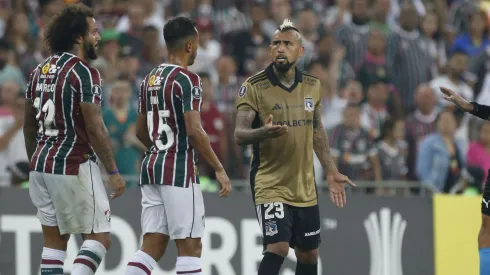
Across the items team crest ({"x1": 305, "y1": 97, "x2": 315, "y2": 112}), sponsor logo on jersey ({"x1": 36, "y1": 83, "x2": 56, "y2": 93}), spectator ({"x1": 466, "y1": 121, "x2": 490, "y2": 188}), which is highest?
sponsor logo on jersey ({"x1": 36, "y1": 83, "x2": 56, "y2": 93})

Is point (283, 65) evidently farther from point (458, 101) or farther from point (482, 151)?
point (482, 151)

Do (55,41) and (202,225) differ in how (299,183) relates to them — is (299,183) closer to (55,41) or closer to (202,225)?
(202,225)

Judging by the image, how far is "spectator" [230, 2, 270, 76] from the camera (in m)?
18.3

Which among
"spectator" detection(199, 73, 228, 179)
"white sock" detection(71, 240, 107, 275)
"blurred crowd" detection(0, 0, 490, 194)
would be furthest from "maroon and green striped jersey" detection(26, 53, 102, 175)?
"spectator" detection(199, 73, 228, 179)

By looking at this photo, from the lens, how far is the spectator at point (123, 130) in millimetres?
15539

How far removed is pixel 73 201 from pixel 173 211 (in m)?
→ 0.93

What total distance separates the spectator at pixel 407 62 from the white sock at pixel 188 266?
926 cm

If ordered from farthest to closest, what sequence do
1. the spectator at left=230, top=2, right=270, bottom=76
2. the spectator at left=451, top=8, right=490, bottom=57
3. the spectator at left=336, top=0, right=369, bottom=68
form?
1. the spectator at left=451, top=8, right=490, bottom=57
2. the spectator at left=336, top=0, right=369, bottom=68
3. the spectator at left=230, top=2, right=270, bottom=76

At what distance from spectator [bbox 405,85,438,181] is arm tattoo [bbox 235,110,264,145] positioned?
22.9ft

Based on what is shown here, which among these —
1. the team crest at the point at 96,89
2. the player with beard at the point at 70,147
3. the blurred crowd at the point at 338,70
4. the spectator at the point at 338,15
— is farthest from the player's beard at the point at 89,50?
the spectator at the point at 338,15

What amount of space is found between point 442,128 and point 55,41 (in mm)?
7758

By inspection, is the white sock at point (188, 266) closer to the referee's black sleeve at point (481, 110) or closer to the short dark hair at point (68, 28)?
the short dark hair at point (68, 28)

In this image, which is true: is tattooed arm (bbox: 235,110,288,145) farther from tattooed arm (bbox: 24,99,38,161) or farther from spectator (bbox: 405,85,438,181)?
spectator (bbox: 405,85,438,181)

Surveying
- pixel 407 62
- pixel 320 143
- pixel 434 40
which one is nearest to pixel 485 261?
pixel 320 143
